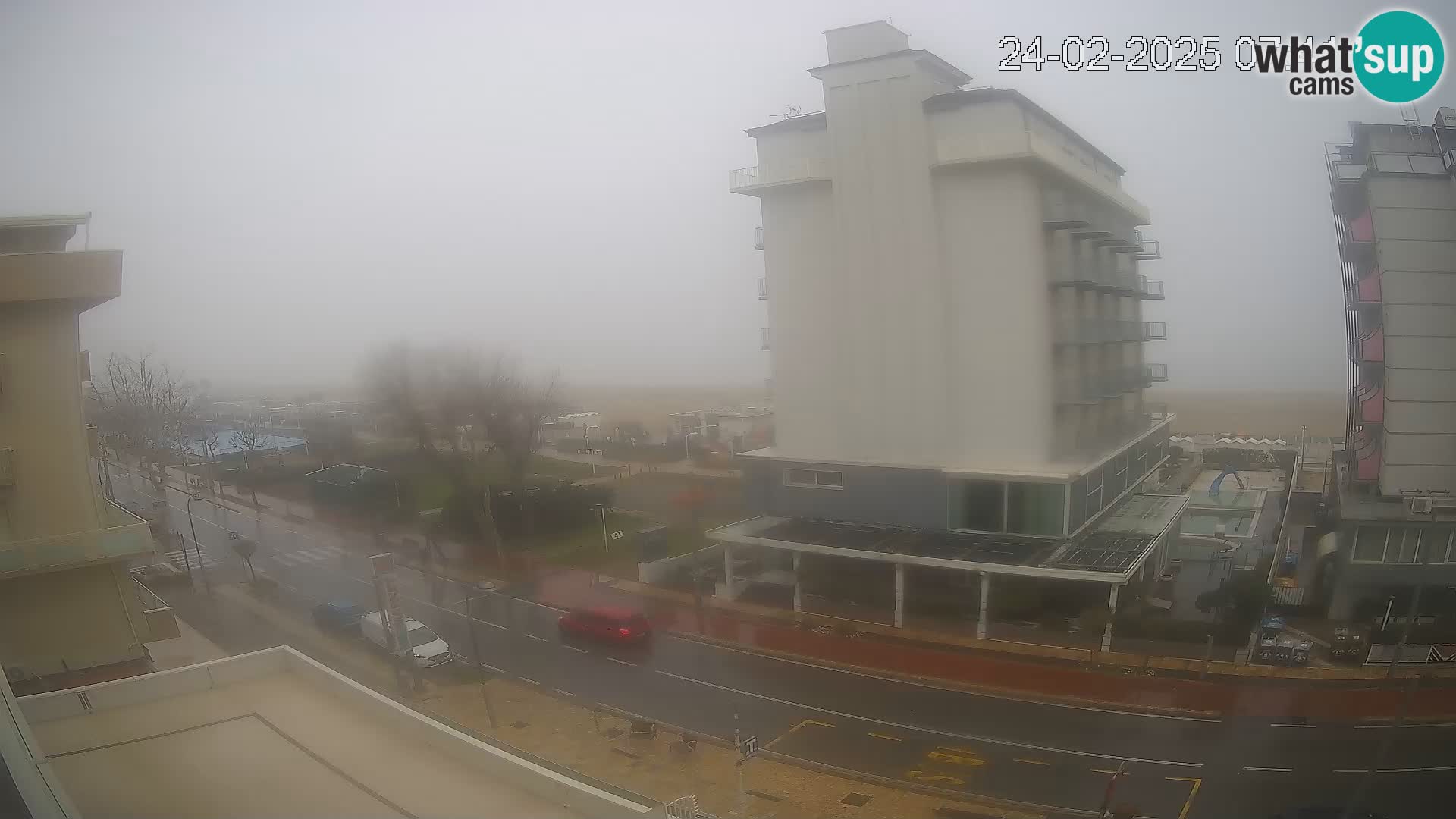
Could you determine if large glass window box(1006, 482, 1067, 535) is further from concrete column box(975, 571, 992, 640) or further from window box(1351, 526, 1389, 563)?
window box(1351, 526, 1389, 563)

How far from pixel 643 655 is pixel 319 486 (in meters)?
2.14

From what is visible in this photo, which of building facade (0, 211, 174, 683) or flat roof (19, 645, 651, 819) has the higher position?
building facade (0, 211, 174, 683)

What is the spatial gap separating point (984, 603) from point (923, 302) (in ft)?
6.58

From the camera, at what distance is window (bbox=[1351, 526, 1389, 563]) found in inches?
131

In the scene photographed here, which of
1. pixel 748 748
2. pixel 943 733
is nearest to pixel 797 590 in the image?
pixel 943 733

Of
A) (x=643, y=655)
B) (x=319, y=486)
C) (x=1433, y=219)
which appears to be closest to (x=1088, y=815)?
(x=643, y=655)

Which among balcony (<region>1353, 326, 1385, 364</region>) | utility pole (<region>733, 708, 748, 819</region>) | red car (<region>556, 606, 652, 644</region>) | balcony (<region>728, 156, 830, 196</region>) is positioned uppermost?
balcony (<region>728, 156, 830, 196</region>)

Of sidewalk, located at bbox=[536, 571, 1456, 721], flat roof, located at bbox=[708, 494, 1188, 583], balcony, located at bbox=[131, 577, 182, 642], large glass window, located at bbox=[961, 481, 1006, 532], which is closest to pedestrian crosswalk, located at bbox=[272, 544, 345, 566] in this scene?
balcony, located at bbox=[131, 577, 182, 642]

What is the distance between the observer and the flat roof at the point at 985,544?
4.52 metres

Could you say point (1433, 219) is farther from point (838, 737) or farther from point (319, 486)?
point (319, 486)

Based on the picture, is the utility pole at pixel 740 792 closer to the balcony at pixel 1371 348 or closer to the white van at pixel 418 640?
the white van at pixel 418 640

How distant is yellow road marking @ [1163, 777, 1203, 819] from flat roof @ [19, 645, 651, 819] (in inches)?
89.6

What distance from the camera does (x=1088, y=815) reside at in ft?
9.40

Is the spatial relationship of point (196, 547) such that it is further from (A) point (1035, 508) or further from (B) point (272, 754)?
(A) point (1035, 508)
